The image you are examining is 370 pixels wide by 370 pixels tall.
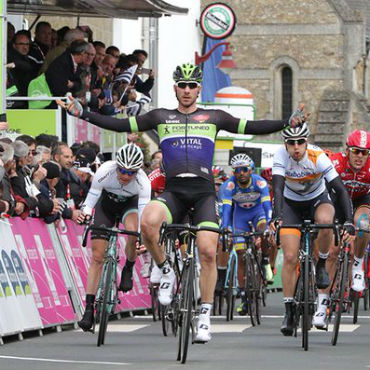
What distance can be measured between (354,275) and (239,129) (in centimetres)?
344

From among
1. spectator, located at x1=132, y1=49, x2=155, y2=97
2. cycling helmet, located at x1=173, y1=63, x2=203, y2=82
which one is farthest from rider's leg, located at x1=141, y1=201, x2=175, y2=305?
spectator, located at x1=132, y1=49, x2=155, y2=97

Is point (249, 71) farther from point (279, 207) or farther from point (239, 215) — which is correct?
point (279, 207)

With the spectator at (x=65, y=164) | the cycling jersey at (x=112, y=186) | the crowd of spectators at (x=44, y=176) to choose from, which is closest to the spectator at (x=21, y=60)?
the crowd of spectators at (x=44, y=176)

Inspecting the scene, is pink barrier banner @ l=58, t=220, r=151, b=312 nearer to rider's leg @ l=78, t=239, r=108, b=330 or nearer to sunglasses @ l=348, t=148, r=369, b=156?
rider's leg @ l=78, t=239, r=108, b=330

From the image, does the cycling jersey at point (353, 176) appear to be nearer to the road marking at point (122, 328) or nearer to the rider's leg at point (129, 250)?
the rider's leg at point (129, 250)

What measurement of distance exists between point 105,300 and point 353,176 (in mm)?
3457

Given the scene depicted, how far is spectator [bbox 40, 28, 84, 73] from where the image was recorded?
22.9m

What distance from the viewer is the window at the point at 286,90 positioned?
74.8m

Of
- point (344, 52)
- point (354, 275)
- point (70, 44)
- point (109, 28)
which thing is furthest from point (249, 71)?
point (354, 275)

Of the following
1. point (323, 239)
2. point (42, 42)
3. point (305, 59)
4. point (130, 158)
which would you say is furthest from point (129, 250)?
point (305, 59)

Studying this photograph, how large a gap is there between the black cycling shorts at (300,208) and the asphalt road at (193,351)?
1.23m

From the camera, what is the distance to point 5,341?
49.8ft

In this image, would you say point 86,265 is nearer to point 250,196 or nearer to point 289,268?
point 250,196

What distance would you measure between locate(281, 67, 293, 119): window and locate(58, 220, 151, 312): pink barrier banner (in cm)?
5386
